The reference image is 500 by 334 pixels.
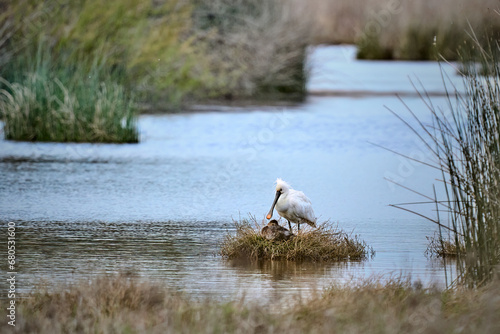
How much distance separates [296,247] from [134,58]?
12.8 m

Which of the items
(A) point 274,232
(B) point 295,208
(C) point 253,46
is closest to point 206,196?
(B) point 295,208

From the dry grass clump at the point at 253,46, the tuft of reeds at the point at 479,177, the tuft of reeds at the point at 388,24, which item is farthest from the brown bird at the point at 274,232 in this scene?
the tuft of reeds at the point at 388,24

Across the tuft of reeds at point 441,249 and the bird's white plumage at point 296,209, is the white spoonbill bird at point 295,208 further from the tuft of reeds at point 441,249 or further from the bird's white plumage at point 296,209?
the tuft of reeds at point 441,249

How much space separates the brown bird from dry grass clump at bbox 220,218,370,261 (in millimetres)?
42

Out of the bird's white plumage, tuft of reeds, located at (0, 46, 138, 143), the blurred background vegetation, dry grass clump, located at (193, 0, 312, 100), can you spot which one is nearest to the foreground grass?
the bird's white plumage

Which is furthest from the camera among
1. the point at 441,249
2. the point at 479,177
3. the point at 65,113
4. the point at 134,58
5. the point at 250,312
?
the point at 134,58

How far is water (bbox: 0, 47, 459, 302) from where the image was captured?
22.6ft

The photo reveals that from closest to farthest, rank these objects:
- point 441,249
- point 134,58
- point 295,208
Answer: point 295,208 < point 441,249 < point 134,58

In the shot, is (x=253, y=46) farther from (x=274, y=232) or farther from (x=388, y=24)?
(x=274, y=232)

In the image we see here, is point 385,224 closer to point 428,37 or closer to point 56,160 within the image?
point 56,160

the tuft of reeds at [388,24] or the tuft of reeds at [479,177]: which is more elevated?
the tuft of reeds at [388,24]

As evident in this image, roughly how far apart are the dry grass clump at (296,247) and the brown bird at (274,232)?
0.04 meters

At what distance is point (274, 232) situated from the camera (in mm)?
7242

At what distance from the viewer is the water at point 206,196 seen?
271 inches
